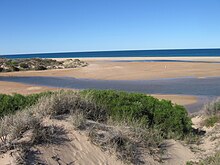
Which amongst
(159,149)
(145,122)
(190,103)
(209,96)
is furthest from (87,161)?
(209,96)

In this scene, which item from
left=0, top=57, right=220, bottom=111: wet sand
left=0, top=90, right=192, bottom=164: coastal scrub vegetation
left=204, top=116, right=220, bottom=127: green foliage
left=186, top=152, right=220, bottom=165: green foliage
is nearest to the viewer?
left=0, top=90, right=192, bottom=164: coastal scrub vegetation

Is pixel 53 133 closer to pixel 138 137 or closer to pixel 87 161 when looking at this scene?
pixel 87 161

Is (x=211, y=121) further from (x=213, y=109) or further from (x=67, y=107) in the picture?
(x=67, y=107)

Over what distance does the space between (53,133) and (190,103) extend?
14.4m

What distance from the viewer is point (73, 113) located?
780cm

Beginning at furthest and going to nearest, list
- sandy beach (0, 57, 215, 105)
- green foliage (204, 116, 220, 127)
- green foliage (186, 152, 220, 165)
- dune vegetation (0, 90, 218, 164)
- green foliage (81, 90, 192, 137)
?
1. sandy beach (0, 57, 215, 105)
2. green foliage (204, 116, 220, 127)
3. green foliage (81, 90, 192, 137)
4. green foliage (186, 152, 220, 165)
5. dune vegetation (0, 90, 218, 164)

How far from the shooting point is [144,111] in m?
9.55

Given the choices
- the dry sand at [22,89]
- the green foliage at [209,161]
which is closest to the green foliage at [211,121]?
the green foliage at [209,161]

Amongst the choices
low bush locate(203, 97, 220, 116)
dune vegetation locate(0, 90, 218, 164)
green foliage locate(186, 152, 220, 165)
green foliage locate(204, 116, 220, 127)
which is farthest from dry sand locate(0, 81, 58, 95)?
green foliage locate(186, 152, 220, 165)

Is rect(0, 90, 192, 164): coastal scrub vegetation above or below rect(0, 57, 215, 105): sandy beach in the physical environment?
above

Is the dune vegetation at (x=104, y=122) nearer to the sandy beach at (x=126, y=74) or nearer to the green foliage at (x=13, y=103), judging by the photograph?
the green foliage at (x=13, y=103)

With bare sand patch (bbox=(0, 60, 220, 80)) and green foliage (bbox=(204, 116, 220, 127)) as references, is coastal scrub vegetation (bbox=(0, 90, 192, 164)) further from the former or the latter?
bare sand patch (bbox=(0, 60, 220, 80))

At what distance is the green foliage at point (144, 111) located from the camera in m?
9.06

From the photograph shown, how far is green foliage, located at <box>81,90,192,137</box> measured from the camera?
9.06 m
